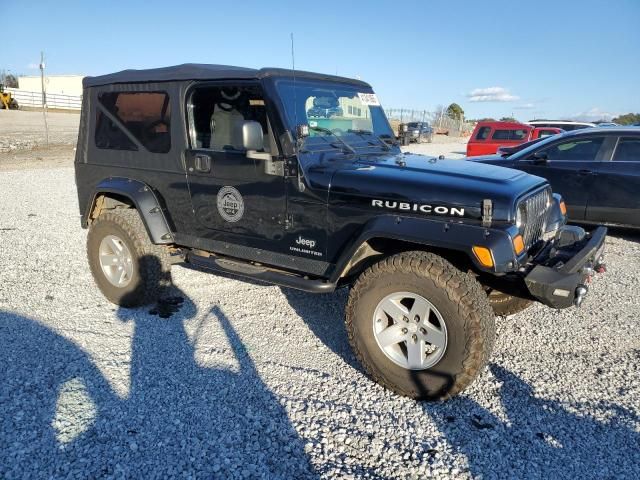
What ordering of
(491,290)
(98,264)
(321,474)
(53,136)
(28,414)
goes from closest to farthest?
(321,474)
(28,414)
(491,290)
(98,264)
(53,136)

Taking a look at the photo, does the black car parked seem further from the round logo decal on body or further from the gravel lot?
the round logo decal on body

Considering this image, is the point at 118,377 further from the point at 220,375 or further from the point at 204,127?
the point at 204,127

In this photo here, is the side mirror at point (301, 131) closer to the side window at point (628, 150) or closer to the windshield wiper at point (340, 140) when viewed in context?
the windshield wiper at point (340, 140)

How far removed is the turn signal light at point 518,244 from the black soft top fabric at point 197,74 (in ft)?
6.78

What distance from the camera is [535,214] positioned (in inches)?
133

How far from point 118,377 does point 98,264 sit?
69.2 inches

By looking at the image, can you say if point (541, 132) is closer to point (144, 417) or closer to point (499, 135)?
point (499, 135)

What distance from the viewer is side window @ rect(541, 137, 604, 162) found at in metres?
7.07

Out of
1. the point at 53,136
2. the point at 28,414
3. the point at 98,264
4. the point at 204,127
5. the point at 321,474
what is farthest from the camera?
the point at 53,136

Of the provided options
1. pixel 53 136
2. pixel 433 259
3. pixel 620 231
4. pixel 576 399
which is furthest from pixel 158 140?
pixel 53 136

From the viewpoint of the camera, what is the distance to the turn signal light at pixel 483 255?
284 centimetres

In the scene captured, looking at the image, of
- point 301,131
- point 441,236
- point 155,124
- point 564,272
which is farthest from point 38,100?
point 564,272

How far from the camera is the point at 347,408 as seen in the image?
121 inches

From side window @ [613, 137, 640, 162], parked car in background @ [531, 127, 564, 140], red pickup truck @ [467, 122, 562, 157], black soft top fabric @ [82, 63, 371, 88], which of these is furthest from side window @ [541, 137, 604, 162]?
parked car in background @ [531, 127, 564, 140]
